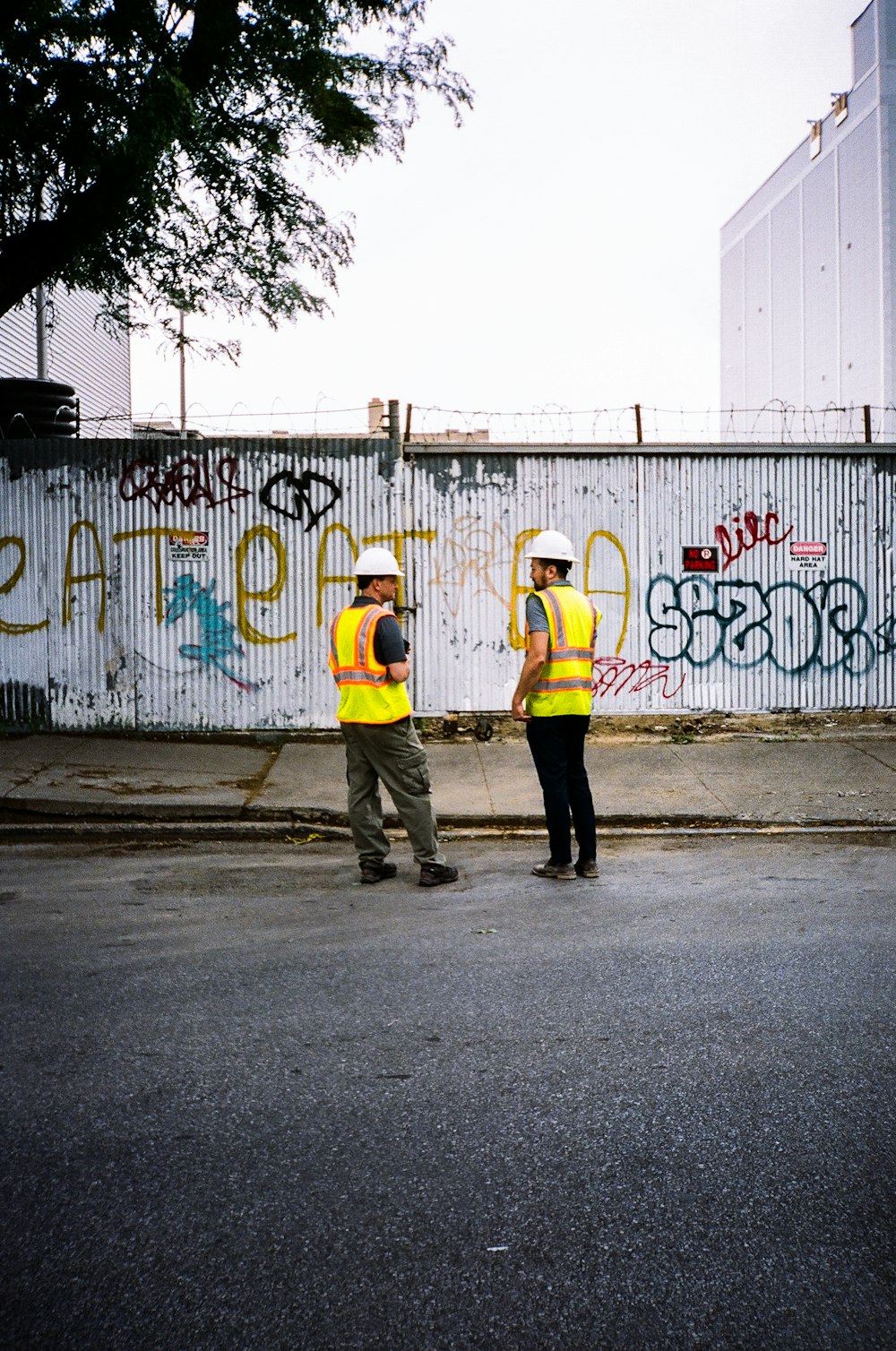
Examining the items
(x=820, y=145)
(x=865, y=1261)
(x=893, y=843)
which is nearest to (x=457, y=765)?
(x=893, y=843)

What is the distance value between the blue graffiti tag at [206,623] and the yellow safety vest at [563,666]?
528 cm

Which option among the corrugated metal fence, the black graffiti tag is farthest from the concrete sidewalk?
the black graffiti tag

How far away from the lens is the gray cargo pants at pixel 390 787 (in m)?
7.16

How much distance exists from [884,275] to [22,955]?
34.7 m

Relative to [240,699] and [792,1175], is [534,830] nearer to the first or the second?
[240,699]

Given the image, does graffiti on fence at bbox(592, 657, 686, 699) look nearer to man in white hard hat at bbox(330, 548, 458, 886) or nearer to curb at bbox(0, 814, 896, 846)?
curb at bbox(0, 814, 896, 846)

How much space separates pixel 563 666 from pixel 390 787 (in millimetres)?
1200

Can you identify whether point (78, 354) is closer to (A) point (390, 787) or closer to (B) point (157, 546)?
(B) point (157, 546)

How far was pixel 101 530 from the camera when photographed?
39.6 ft

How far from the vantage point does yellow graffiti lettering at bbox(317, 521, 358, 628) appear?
39.6 ft

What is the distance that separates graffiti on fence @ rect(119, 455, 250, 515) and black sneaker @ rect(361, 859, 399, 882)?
571 centimetres

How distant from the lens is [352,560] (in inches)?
477

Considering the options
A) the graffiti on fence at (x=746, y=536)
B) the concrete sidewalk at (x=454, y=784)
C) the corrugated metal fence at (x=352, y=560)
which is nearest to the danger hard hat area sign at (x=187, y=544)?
the corrugated metal fence at (x=352, y=560)

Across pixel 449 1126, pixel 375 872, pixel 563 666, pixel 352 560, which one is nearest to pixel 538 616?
pixel 563 666
